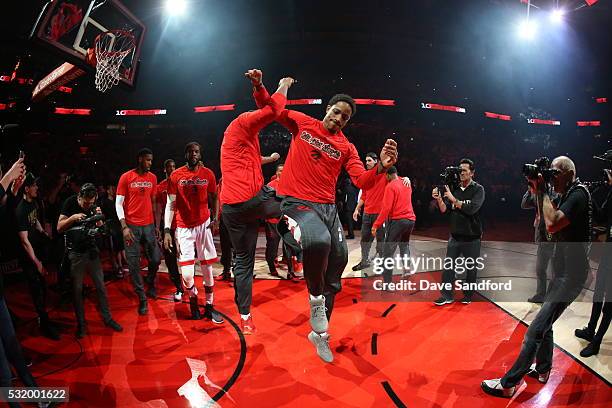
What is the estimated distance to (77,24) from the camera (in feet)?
21.8

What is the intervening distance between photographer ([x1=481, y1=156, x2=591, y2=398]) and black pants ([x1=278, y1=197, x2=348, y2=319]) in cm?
148

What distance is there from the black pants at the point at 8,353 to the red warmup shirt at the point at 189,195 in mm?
2121

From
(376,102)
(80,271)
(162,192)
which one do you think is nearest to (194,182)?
(80,271)

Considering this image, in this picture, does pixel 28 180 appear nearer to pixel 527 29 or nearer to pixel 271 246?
pixel 271 246

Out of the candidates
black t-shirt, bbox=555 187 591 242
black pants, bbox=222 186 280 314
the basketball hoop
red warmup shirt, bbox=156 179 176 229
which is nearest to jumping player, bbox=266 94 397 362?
black pants, bbox=222 186 280 314

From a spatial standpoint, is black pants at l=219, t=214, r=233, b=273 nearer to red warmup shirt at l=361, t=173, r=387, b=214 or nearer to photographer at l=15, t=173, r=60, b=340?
red warmup shirt at l=361, t=173, r=387, b=214

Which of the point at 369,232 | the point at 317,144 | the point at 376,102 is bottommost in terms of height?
the point at 369,232

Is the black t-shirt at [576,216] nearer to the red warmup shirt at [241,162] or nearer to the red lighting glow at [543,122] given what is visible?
the red warmup shirt at [241,162]

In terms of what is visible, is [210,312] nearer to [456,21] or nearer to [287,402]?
[287,402]

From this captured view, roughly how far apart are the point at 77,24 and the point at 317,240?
653cm

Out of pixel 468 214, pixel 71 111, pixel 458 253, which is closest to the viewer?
pixel 468 214

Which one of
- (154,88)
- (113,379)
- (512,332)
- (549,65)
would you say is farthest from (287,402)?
(549,65)

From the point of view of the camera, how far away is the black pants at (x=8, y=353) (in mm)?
2395

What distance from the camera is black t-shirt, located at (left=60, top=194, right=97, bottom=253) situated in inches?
161
